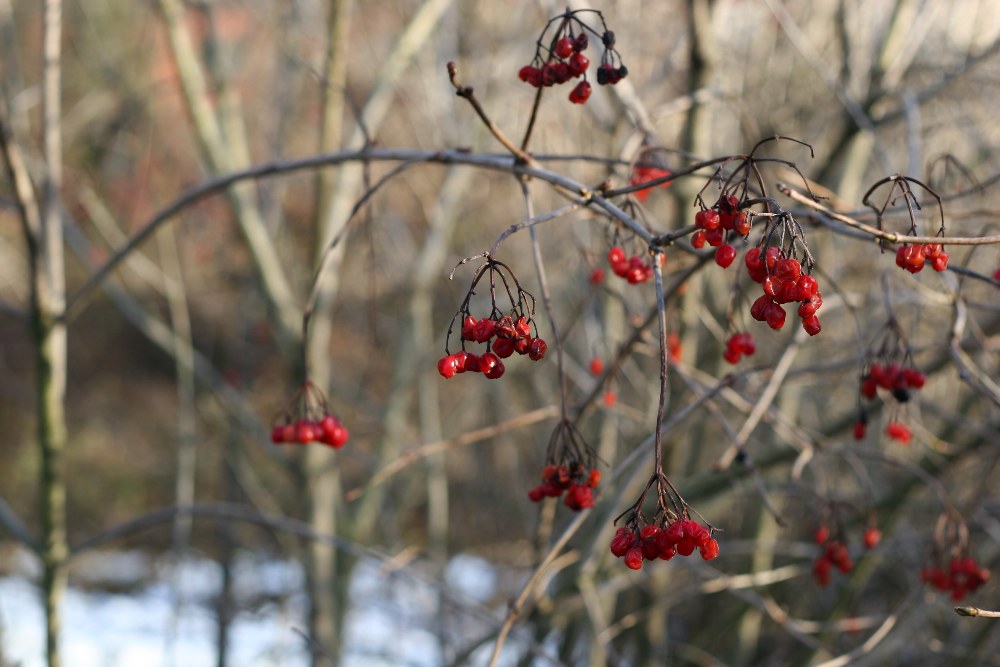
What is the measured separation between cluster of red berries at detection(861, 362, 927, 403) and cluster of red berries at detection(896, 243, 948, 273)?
38cm

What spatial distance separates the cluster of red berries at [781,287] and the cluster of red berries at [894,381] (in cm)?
63

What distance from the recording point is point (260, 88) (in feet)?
23.8

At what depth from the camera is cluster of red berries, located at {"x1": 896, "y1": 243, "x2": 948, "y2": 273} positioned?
142cm

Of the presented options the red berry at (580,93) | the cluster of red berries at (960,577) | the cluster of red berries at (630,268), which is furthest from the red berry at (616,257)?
the cluster of red berries at (960,577)

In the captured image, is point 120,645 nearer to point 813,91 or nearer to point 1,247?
point 1,247

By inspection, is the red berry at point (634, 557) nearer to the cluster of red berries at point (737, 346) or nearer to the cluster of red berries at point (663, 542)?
the cluster of red berries at point (663, 542)

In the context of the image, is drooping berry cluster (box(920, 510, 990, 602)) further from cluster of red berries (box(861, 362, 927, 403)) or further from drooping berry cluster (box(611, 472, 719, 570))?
drooping berry cluster (box(611, 472, 719, 570))

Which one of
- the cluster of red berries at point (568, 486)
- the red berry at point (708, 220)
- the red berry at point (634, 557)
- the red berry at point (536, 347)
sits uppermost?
the red berry at point (708, 220)

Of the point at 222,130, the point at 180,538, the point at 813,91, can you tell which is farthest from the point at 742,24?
the point at 180,538

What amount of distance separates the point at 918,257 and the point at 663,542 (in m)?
0.62

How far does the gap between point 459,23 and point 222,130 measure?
150cm

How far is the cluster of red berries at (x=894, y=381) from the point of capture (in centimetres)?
182

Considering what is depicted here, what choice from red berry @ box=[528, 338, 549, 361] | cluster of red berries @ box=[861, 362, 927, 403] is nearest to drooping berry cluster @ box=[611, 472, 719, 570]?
red berry @ box=[528, 338, 549, 361]

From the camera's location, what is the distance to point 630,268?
5.69 feet
